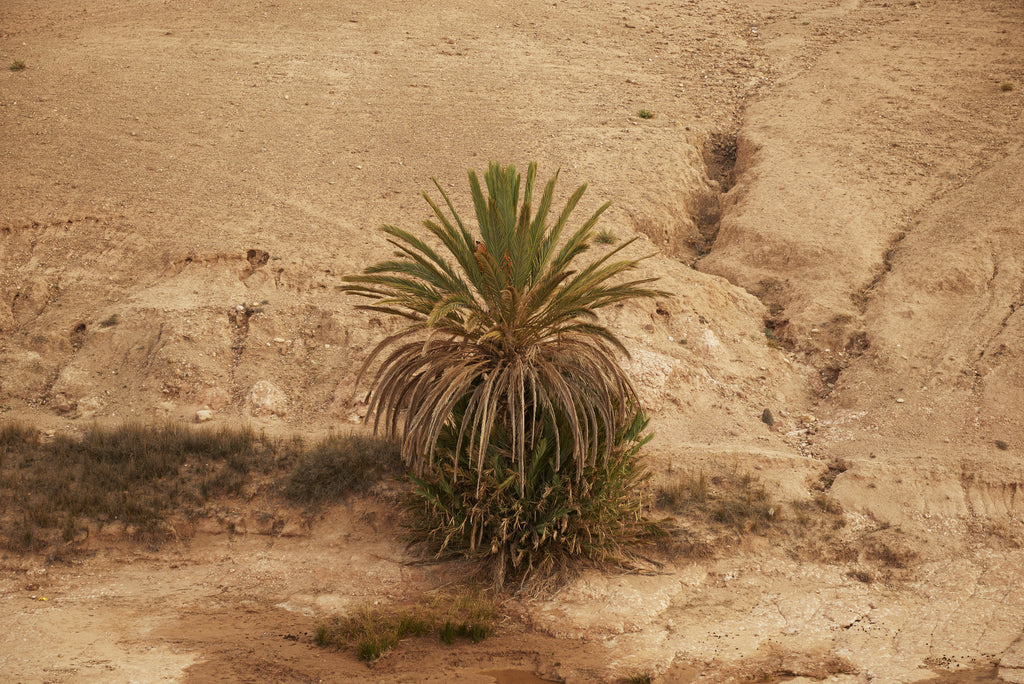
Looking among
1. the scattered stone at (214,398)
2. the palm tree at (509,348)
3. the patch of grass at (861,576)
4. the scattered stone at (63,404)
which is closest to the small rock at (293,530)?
the palm tree at (509,348)

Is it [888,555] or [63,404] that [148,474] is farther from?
[888,555]

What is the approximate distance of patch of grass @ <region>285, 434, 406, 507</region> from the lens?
9.59 m

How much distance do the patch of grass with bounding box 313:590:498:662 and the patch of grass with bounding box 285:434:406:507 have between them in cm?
178

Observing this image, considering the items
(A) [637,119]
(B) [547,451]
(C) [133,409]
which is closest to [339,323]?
(C) [133,409]

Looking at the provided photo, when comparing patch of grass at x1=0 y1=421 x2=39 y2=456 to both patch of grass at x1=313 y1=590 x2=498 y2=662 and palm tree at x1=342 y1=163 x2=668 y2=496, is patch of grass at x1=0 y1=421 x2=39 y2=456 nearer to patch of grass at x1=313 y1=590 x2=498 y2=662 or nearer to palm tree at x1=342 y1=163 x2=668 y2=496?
patch of grass at x1=313 y1=590 x2=498 y2=662

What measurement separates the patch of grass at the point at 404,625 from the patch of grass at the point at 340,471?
5.83 feet

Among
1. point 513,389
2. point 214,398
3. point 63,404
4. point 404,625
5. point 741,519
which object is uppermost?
point 513,389

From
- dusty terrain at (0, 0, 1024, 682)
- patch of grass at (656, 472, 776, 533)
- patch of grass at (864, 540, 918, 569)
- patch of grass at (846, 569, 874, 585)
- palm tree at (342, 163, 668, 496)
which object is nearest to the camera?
palm tree at (342, 163, 668, 496)

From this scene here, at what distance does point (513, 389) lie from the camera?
25.5 ft

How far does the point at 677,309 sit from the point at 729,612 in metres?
5.19

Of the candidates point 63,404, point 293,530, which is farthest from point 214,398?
point 293,530

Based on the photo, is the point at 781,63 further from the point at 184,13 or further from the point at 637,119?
the point at 184,13

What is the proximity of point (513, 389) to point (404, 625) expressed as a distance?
248 cm

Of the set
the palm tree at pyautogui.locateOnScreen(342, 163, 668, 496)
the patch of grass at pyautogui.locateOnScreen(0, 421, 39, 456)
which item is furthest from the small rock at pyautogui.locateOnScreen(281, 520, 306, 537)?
the patch of grass at pyautogui.locateOnScreen(0, 421, 39, 456)
